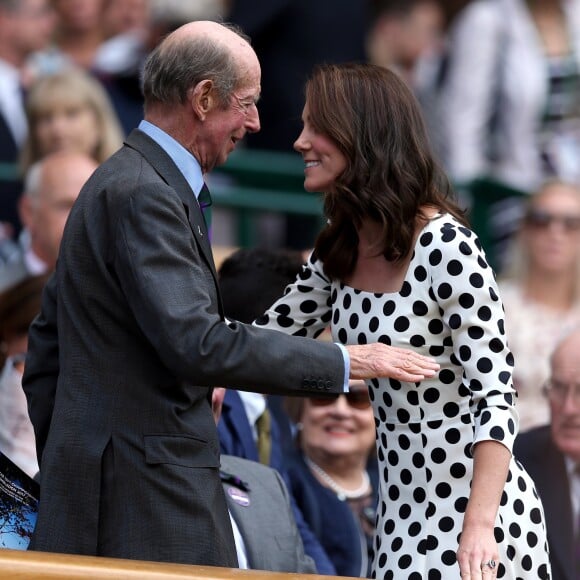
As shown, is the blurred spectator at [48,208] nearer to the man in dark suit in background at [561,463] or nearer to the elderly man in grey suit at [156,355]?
the man in dark suit in background at [561,463]

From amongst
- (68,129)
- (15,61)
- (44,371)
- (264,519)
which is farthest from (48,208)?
(44,371)

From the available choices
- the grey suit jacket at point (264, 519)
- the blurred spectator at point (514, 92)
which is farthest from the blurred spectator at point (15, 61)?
the grey suit jacket at point (264, 519)

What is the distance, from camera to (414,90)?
6.67 meters

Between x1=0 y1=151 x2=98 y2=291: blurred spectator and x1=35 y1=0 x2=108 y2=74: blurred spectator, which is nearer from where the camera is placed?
x1=0 y1=151 x2=98 y2=291: blurred spectator

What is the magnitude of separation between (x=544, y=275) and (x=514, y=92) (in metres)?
1.46

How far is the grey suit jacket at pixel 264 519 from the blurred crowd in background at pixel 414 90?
2403mm

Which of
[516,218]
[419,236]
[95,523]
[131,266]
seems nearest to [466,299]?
[419,236]

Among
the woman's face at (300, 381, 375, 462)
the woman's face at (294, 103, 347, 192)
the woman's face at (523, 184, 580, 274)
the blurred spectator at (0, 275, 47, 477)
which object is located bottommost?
the woman's face at (300, 381, 375, 462)

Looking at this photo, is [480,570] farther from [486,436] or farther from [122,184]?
[122,184]

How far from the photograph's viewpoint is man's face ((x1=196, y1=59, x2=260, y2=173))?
3127mm

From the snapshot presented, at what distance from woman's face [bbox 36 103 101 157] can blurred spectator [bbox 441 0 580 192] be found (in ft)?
6.26

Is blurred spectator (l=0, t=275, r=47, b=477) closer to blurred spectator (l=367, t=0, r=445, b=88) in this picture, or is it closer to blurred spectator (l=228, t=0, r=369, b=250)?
blurred spectator (l=228, t=0, r=369, b=250)

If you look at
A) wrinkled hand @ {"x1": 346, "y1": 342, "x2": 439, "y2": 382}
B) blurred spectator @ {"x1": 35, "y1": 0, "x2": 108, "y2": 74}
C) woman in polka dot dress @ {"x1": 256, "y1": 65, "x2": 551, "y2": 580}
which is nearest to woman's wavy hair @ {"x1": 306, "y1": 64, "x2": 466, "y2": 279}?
woman in polka dot dress @ {"x1": 256, "y1": 65, "x2": 551, "y2": 580}

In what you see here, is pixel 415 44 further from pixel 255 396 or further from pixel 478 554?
pixel 478 554
